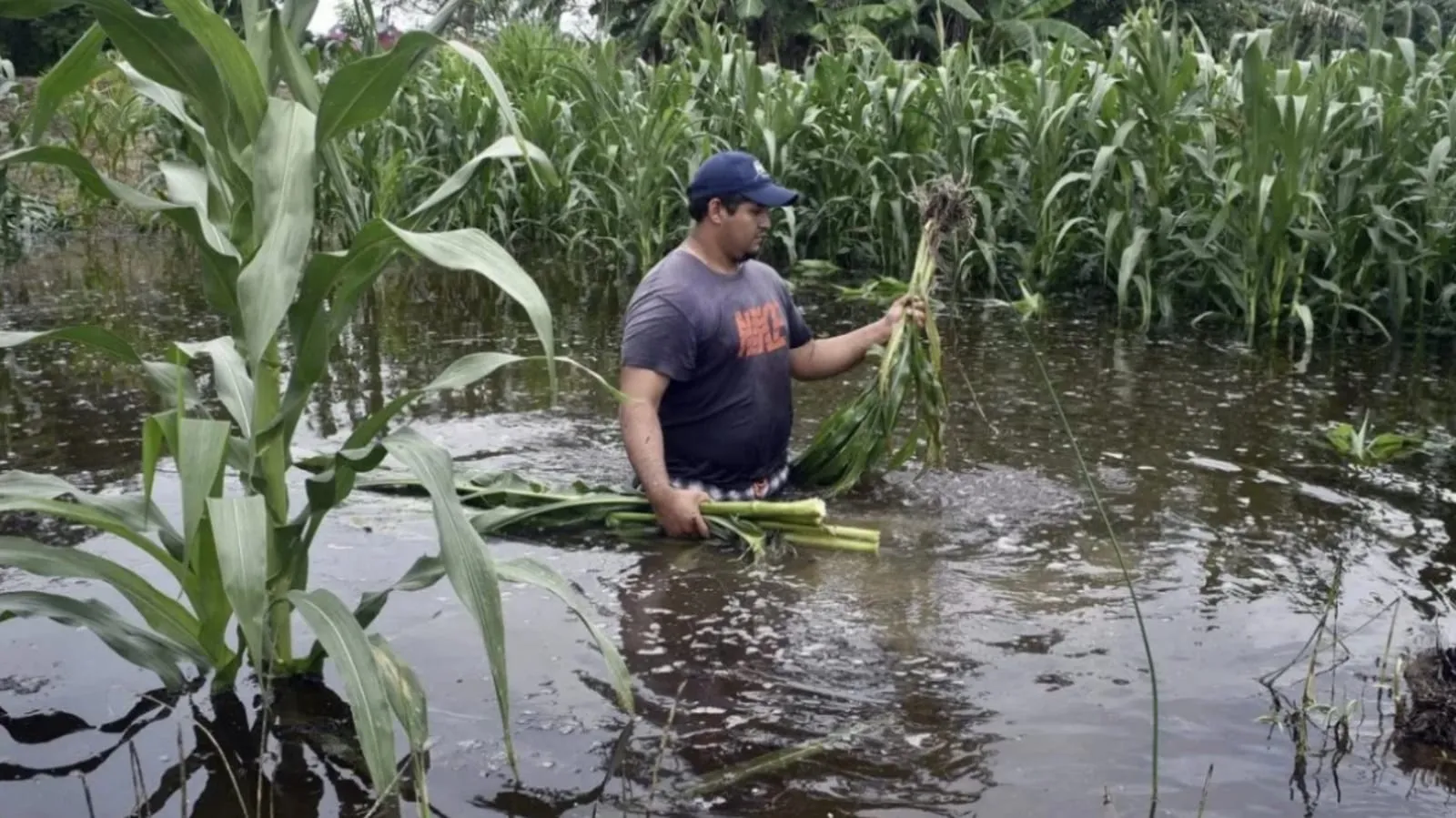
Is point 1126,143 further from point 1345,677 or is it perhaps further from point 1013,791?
point 1013,791

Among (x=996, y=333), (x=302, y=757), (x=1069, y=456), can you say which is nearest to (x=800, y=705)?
(x=302, y=757)

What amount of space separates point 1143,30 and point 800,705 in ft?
17.9

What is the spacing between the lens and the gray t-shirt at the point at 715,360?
449cm

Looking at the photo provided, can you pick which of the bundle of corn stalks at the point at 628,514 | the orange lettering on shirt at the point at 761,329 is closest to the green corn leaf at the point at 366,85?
the bundle of corn stalks at the point at 628,514

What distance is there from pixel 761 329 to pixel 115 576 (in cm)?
231

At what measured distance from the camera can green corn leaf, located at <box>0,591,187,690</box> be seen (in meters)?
2.91

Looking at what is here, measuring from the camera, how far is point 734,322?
4.61 metres

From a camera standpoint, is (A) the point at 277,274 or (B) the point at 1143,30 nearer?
(A) the point at 277,274

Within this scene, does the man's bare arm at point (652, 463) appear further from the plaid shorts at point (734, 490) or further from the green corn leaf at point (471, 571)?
the green corn leaf at point (471, 571)

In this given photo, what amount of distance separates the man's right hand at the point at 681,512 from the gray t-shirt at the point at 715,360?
12.3 inches

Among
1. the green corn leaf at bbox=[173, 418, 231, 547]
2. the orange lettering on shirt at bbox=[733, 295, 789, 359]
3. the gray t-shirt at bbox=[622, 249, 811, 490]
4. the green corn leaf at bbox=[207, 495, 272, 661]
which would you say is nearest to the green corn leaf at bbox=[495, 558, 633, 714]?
the green corn leaf at bbox=[207, 495, 272, 661]

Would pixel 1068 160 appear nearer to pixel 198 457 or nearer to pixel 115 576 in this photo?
pixel 115 576

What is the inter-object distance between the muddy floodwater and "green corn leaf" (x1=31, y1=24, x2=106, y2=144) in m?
1.27

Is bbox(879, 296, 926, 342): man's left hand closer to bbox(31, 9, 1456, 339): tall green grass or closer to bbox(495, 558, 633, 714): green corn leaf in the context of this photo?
bbox(31, 9, 1456, 339): tall green grass
